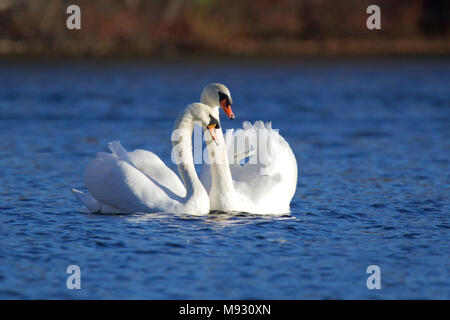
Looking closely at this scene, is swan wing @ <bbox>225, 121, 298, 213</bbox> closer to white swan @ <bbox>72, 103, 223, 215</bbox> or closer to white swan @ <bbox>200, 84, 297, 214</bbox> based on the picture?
white swan @ <bbox>200, 84, 297, 214</bbox>

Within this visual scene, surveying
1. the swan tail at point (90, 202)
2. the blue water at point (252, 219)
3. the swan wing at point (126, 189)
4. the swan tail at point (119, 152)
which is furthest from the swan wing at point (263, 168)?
the swan tail at point (90, 202)

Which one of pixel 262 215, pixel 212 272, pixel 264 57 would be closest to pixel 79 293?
pixel 212 272

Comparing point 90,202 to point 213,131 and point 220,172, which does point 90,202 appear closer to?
point 220,172

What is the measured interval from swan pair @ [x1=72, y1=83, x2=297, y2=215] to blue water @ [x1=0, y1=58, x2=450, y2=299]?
24 centimetres

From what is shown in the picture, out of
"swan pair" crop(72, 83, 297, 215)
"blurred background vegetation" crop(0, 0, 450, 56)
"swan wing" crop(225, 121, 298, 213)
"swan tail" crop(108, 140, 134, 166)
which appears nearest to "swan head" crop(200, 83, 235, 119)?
"swan pair" crop(72, 83, 297, 215)

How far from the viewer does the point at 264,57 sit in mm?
52938

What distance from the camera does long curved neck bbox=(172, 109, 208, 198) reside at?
11750 millimetres

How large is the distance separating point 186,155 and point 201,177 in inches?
29.6

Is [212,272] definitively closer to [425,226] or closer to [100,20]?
[425,226]

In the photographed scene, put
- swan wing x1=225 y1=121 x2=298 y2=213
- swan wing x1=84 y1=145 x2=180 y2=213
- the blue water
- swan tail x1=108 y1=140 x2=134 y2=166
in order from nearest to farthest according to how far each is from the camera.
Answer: the blue water
swan wing x1=84 y1=145 x2=180 y2=213
swan tail x1=108 y1=140 x2=134 y2=166
swan wing x1=225 y1=121 x2=298 y2=213

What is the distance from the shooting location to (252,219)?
11773 millimetres

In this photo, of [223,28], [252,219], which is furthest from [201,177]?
[223,28]

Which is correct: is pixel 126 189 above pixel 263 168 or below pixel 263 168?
below
